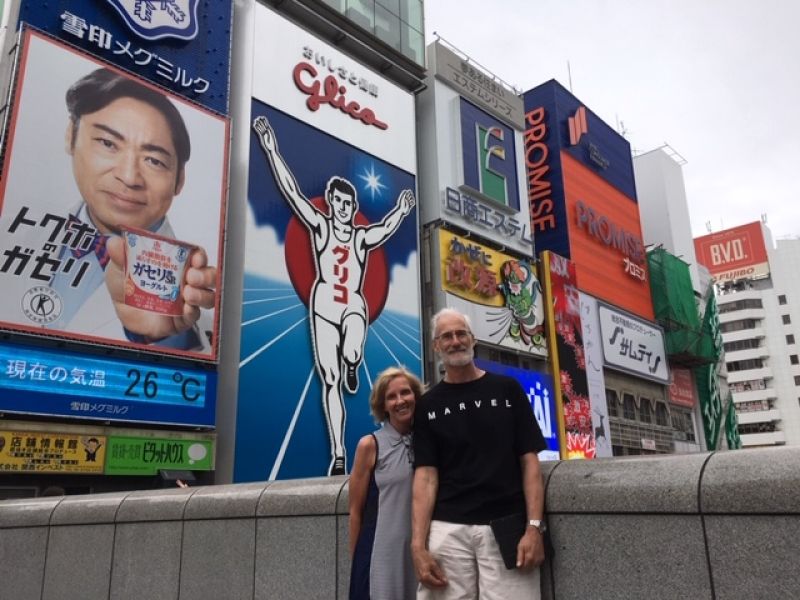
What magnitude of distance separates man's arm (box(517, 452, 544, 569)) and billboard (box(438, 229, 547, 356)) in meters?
22.4

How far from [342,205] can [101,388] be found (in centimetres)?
1001

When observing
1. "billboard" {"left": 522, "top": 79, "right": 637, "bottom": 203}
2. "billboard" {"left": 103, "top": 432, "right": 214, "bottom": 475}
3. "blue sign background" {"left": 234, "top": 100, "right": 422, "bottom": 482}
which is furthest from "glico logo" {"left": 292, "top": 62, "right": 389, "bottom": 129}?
"billboard" {"left": 522, "top": 79, "right": 637, "bottom": 203}

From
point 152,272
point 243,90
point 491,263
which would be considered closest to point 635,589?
point 152,272

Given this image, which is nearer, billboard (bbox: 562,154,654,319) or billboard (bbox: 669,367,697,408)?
billboard (bbox: 562,154,654,319)

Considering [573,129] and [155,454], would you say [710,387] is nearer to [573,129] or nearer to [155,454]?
[573,129]

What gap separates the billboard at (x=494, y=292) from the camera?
27.3m

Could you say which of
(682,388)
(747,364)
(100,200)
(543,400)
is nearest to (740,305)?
(747,364)

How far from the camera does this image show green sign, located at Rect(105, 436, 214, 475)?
52.9 feet

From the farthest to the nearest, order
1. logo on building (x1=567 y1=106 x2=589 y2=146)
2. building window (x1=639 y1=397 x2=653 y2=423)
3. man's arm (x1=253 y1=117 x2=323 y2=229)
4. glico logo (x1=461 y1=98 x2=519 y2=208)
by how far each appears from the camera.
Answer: logo on building (x1=567 y1=106 x2=589 y2=146), building window (x1=639 y1=397 x2=653 y2=423), glico logo (x1=461 y1=98 x2=519 y2=208), man's arm (x1=253 y1=117 x2=323 y2=229)

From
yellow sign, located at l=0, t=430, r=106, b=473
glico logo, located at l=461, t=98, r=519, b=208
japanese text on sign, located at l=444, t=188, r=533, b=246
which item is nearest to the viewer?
yellow sign, located at l=0, t=430, r=106, b=473

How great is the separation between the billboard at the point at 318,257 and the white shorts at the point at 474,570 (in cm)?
1529

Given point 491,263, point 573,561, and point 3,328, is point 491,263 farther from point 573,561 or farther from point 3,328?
point 573,561

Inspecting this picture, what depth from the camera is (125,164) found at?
1786cm

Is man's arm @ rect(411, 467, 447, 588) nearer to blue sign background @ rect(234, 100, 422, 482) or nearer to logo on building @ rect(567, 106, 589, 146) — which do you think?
blue sign background @ rect(234, 100, 422, 482)
